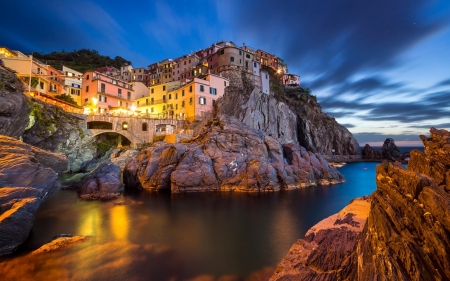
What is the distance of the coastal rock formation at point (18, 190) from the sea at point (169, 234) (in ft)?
3.83

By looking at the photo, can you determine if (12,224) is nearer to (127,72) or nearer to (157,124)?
(157,124)

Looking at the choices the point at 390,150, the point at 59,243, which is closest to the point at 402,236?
the point at 59,243

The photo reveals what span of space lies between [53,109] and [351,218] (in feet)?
154

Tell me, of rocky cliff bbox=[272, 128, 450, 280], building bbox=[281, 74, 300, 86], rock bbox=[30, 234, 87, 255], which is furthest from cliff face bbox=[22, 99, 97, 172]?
building bbox=[281, 74, 300, 86]

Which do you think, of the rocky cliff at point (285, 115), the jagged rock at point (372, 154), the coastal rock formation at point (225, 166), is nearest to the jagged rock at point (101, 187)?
the coastal rock formation at point (225, 166)

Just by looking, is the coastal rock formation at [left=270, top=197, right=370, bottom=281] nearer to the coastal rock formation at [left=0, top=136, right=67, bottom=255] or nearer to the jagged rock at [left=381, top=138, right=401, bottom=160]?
the coastal rock formation at [left=0, top=136, right=67, bottom=255]

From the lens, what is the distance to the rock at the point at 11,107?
1970cm

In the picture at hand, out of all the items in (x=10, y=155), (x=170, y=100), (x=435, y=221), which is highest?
(x=170, y=100)

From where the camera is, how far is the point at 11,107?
20078mm

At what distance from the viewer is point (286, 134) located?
6488 centimetres

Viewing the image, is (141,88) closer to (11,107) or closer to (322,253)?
(11,107)

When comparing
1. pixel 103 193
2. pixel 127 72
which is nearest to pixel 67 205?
pixel 103 193

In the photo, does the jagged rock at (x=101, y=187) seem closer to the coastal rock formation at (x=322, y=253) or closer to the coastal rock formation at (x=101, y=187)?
the coastal rock formation at (x=101, y=187)

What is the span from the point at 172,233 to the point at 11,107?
18.4 metres
